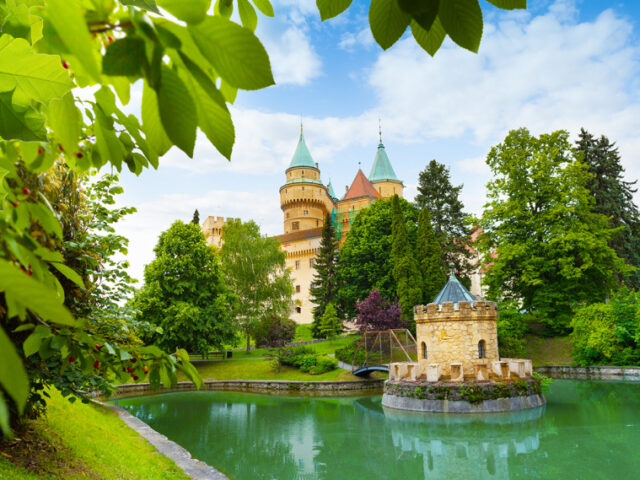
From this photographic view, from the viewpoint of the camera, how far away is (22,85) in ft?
2.80

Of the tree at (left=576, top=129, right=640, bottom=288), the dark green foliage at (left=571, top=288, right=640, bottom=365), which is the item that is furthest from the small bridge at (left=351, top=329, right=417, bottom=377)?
the tree at (left=576, top=129, right=640, bottom=288)

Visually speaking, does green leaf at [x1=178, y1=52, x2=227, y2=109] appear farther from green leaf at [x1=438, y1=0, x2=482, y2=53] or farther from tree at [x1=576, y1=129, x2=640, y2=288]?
tree at [x1=576, y1=129, x2=640, y2=288]

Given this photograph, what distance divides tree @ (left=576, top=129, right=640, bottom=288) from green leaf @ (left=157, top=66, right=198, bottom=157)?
32.2 m

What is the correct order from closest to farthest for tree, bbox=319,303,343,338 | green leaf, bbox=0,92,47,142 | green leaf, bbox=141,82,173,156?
green leaf, bbox=141,82,173,156, green leaf, bbox=0,92,47,142, tree, bbox=319,303,343,338

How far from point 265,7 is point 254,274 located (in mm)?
30654

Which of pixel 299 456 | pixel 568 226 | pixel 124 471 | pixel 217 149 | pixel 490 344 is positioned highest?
pixel 568 226

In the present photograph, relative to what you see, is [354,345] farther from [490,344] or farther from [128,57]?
[128,57]

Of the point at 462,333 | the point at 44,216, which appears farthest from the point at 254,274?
the point at 44,216

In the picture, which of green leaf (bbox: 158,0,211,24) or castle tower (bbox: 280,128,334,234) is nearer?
green leaf (bbox: 158,0,211,24)

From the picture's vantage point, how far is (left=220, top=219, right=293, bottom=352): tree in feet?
101

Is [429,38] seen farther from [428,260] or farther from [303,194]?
[303,194]

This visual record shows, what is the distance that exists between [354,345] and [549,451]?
43.1ft

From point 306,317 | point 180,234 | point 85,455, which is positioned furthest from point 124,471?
point 306,317

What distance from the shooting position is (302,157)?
5222 cm
